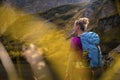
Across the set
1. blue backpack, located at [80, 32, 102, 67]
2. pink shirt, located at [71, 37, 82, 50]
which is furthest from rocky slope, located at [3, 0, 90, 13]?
pink shirt, located at [71, 37, 82, 50]

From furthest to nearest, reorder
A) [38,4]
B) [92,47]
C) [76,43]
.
→ [38,4], [92,47], [76,43]

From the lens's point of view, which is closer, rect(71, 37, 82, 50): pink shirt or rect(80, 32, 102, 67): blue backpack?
rect(71, 37, 82, 50): pink shirt

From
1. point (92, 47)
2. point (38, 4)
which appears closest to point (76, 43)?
point (92, 47)

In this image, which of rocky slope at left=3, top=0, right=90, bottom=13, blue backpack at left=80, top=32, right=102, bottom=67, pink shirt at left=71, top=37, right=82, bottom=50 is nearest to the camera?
pink shirt at left=71, top=37, right=82, bottom=50

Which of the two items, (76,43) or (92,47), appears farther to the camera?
(92,47)

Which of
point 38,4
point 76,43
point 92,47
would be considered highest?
point 76,43

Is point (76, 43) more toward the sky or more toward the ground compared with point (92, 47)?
more toward the sky

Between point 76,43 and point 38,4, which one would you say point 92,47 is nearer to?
point 76,43

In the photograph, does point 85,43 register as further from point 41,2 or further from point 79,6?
point 41,2

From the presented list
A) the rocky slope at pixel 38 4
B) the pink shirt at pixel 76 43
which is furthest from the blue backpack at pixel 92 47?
the rocky slope at pixel 38 4

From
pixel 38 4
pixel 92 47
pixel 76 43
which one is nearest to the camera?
pixel 76 43

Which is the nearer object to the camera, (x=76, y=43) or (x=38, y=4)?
(x=76, y=43)

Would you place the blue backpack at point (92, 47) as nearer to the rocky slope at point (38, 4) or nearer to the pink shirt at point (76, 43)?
the pink shirt at point (76, 43)

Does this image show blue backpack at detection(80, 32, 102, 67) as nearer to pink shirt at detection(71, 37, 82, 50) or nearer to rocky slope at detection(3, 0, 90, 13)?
pink shirt at detection(71, 37, 82, 50)
